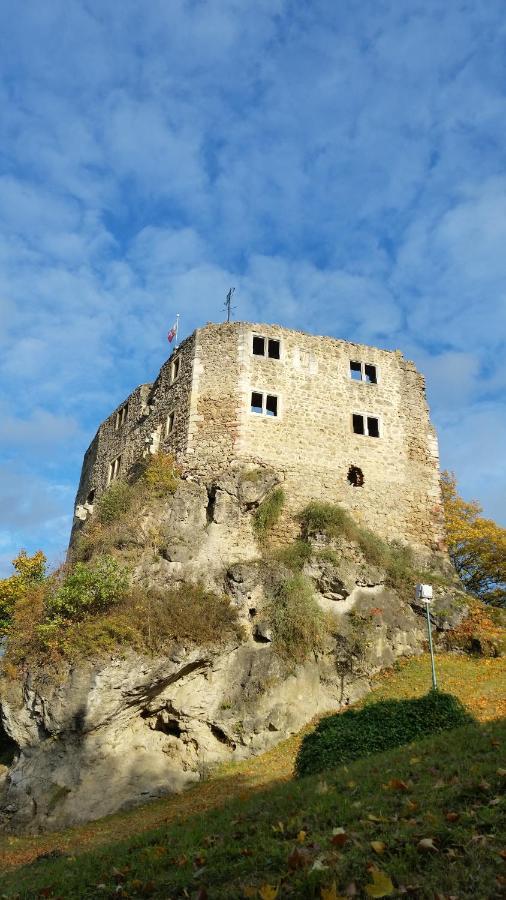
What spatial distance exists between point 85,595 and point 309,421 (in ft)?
38.6

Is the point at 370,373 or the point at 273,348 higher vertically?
the point at 273,348

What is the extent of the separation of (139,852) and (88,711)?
865cm

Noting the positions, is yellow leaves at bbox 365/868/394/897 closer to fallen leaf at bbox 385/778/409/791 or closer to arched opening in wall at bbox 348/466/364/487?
fallen leaf at bbox 385/778/409/791

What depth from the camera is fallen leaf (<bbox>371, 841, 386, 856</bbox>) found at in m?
6.84

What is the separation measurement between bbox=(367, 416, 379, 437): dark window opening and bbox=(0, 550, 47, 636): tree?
15228 millimetres

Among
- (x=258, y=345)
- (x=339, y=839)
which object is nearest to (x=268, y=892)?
(x=339, y=839)

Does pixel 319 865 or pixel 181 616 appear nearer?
pixel 319 865

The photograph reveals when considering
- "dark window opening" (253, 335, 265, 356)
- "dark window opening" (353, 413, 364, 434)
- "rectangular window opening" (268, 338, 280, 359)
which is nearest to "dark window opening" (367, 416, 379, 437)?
"dark window opening" (353, 413, 364, 434)

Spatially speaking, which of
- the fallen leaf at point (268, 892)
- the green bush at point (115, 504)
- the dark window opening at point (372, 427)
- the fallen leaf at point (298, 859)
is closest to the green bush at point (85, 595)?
the green bush at point (115, 504)

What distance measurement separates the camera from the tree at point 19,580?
1159 inches

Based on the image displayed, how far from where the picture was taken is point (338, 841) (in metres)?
7.41

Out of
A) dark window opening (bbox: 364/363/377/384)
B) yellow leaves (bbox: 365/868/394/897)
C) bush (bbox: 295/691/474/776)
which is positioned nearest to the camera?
yellow leaves (bbox: 365/868/394/897)

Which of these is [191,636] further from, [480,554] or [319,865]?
[480,554]

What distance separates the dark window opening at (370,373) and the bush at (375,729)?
17.0m
